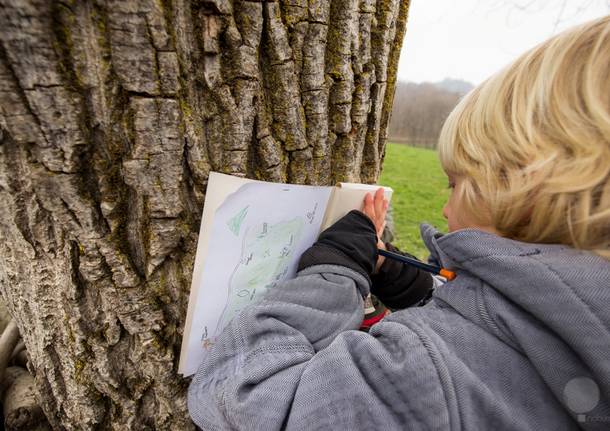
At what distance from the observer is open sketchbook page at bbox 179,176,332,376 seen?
0.79 meters

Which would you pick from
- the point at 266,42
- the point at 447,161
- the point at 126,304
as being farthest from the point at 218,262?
the point at 447,161

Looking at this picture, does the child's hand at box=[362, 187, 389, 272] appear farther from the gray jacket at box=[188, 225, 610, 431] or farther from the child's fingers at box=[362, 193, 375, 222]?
the gray jacket at box=[188, 225, 610, 431]

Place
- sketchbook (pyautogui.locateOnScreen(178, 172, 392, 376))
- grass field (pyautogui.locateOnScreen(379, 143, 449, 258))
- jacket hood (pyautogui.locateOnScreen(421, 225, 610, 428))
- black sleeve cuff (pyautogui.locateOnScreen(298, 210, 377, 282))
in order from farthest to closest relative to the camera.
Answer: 1. grass field (pyautogui.locateOnScreen(379, 143, 449, 258))
2. black sleeve cuff (pyautogui.locateOnScreen(298, 210, 377, 282))
3. sketchbook (pyautogui.locateOnScreen(178, 172, 392, 376))
4. jacket hood (pyautogui.locateOnScreen(421, 225, 610, 428))

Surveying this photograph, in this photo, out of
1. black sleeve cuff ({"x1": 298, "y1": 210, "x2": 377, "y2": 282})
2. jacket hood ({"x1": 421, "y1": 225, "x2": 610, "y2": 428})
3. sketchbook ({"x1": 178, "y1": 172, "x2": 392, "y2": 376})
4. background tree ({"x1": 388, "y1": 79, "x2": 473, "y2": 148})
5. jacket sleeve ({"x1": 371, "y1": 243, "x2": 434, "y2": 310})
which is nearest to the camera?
jacket hood ({"x1": 421, "y1": 225, "x2": 610, "y2": 428})

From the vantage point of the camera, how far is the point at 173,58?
66cm

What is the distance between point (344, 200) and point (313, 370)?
0.53 metres

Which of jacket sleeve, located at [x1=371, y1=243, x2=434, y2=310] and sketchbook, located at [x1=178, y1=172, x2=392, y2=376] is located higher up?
sketchbook, located at [x1=178, y1=172, x2=392, y2=376]

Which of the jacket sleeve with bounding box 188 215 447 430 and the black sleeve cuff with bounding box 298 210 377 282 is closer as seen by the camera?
the jacket sleeve with bounding box 188 215 447 430

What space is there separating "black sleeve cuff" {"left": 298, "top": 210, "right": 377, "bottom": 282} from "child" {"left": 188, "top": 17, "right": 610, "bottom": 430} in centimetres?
12

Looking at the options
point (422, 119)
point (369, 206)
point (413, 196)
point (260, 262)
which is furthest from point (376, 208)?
point (422, 119)

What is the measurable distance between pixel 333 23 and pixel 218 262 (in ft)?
2.34

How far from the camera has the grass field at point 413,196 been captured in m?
6.46

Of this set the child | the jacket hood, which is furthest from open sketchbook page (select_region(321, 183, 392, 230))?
the jacket hood

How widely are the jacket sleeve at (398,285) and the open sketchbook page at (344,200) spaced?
0.30 metres
